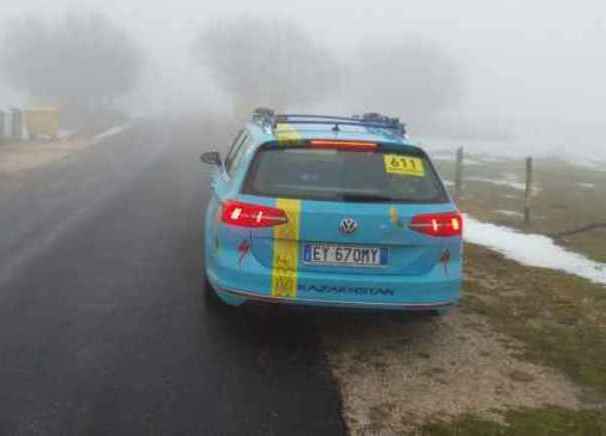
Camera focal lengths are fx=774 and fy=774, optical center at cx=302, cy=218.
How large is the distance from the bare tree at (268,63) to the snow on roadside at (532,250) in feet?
188

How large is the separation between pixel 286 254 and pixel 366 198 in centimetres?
70

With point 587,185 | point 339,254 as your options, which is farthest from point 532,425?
point 587,185

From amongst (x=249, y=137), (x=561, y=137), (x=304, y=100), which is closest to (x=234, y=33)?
(x=304, y=100)

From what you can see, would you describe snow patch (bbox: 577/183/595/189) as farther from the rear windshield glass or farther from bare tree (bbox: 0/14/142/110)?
bare tree (bbox: 0/14/142/110)

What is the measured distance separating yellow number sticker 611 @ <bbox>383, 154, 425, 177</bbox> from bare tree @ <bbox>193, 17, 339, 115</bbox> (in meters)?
62.6

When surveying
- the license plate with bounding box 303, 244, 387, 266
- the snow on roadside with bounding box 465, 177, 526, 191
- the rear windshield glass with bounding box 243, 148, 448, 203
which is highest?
the rear windshield glass with bounding box 243, 148, 448, 203

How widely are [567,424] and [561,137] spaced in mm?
64226

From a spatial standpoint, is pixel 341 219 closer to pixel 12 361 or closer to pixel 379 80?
pixel 12 361

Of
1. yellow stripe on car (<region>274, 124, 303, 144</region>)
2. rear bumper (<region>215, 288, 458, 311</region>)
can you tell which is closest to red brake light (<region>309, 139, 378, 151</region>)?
yellow stripe on car (<region>274, 124, 303, 144</region>)

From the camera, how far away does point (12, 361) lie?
5.19 metres

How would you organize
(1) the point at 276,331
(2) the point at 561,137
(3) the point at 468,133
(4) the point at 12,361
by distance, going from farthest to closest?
(2) the point at 561,137
(3) the point at 468,133
(1) the point at 276,331
(4) the point at 12,361

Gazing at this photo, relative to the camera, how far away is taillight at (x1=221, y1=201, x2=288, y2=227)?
17.8ft

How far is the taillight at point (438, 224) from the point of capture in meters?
5.50

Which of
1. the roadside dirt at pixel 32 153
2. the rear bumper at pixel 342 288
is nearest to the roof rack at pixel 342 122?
the rear bumper at pixel 342 288
